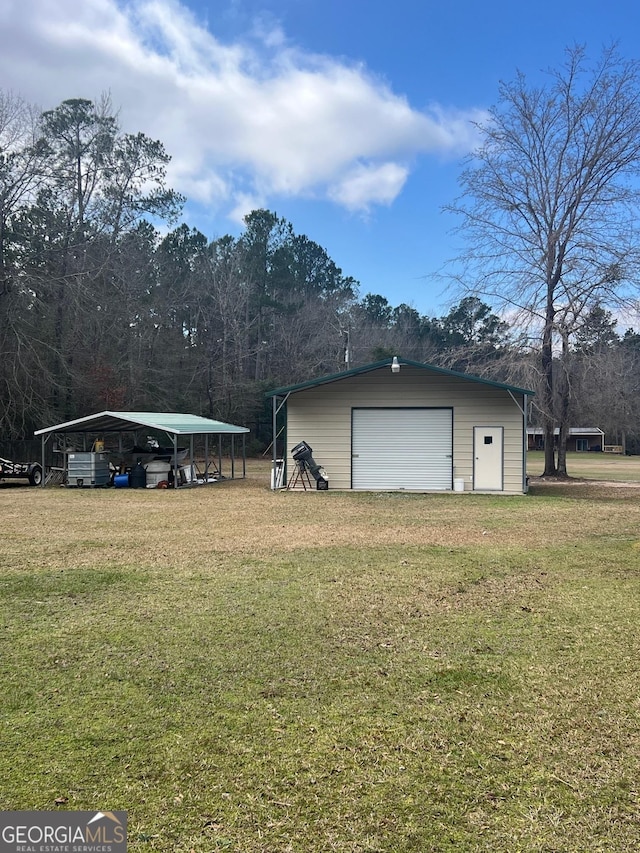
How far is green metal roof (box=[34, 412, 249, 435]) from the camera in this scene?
1645 cm

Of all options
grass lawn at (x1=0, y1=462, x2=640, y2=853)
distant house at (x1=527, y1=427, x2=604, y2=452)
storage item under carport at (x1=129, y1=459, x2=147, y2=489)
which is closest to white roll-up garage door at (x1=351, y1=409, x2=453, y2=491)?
storage item under carport at (x1=129, y1=459, x2=147, y2=489)

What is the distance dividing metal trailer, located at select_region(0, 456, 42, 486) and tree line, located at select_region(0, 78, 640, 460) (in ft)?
15.0

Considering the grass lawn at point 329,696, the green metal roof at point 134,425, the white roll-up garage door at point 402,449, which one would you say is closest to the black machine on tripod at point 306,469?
the white roll-up garage door at point 402,449

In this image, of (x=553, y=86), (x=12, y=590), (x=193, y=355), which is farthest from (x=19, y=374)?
(x=553, y=86)

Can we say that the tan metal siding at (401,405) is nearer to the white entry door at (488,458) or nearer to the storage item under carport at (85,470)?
the white entry door at (488,458)

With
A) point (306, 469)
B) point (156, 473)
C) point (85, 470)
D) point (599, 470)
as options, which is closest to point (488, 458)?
point (306, 469)

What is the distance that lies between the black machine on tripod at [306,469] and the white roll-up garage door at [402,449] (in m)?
0.87

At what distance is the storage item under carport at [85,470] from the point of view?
55.8 ft

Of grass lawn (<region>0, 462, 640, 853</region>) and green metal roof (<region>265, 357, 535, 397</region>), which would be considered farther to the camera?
green metal roof (<region>265, 357, 535, 397</region>)

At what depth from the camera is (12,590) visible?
5.71 m

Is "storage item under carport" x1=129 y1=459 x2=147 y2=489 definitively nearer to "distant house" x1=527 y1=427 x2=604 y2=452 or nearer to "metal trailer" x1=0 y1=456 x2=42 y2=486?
"metal trailer" x1=0 y1=456 x2=42 y2=486

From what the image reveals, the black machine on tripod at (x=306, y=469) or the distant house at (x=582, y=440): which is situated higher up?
the distant house at (x=582, y=440)

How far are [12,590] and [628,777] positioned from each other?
5.16 metres

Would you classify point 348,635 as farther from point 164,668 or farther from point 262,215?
point 262,215
